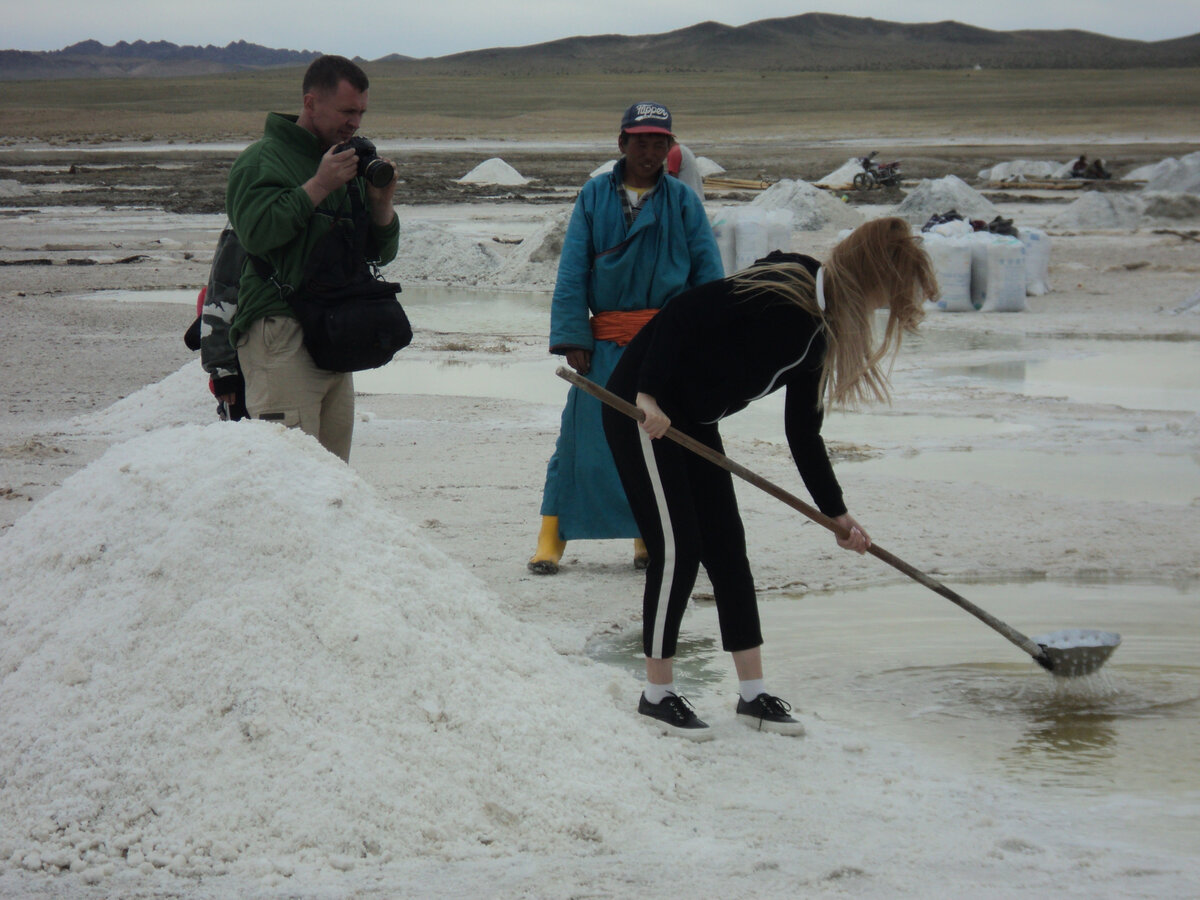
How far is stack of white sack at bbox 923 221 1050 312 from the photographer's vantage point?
10586mm

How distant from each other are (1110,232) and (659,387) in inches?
593

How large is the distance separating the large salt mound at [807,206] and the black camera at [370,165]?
1269 cm

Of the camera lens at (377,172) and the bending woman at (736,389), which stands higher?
the camera lens at (377,172)

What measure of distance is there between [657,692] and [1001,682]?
108 cm

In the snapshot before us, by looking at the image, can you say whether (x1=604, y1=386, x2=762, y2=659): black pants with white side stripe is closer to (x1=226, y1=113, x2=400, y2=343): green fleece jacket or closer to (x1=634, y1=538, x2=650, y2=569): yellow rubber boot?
Answer: (x1=226, y1=113, x2=400, y2=343): green fleece jacket

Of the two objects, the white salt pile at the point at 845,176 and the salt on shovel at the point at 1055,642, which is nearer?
the salt on shovel at the point at 1055,642

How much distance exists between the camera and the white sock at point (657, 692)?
3125 mm

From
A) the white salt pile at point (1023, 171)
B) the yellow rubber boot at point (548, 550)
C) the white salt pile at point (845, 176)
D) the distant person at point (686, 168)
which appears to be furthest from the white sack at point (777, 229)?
the white salt pile at point (1023, 171)

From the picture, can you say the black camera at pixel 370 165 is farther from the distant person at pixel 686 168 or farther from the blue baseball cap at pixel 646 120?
the distant person at pixel 686 168

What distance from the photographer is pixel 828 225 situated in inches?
627

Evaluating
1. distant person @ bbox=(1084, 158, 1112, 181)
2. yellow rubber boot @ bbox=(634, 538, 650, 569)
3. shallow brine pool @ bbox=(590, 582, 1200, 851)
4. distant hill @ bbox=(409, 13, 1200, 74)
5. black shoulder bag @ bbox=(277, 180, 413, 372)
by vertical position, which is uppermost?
distant hill @ bbox=(409, 13, 1200, 74)

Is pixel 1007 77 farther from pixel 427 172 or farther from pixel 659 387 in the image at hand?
pixel 659 387

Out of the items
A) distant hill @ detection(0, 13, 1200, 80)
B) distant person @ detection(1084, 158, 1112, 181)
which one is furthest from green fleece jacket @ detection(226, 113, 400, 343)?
distant hill @ detection(0, 13, 1200, 80)

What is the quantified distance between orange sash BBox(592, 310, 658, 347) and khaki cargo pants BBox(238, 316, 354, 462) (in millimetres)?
1045
